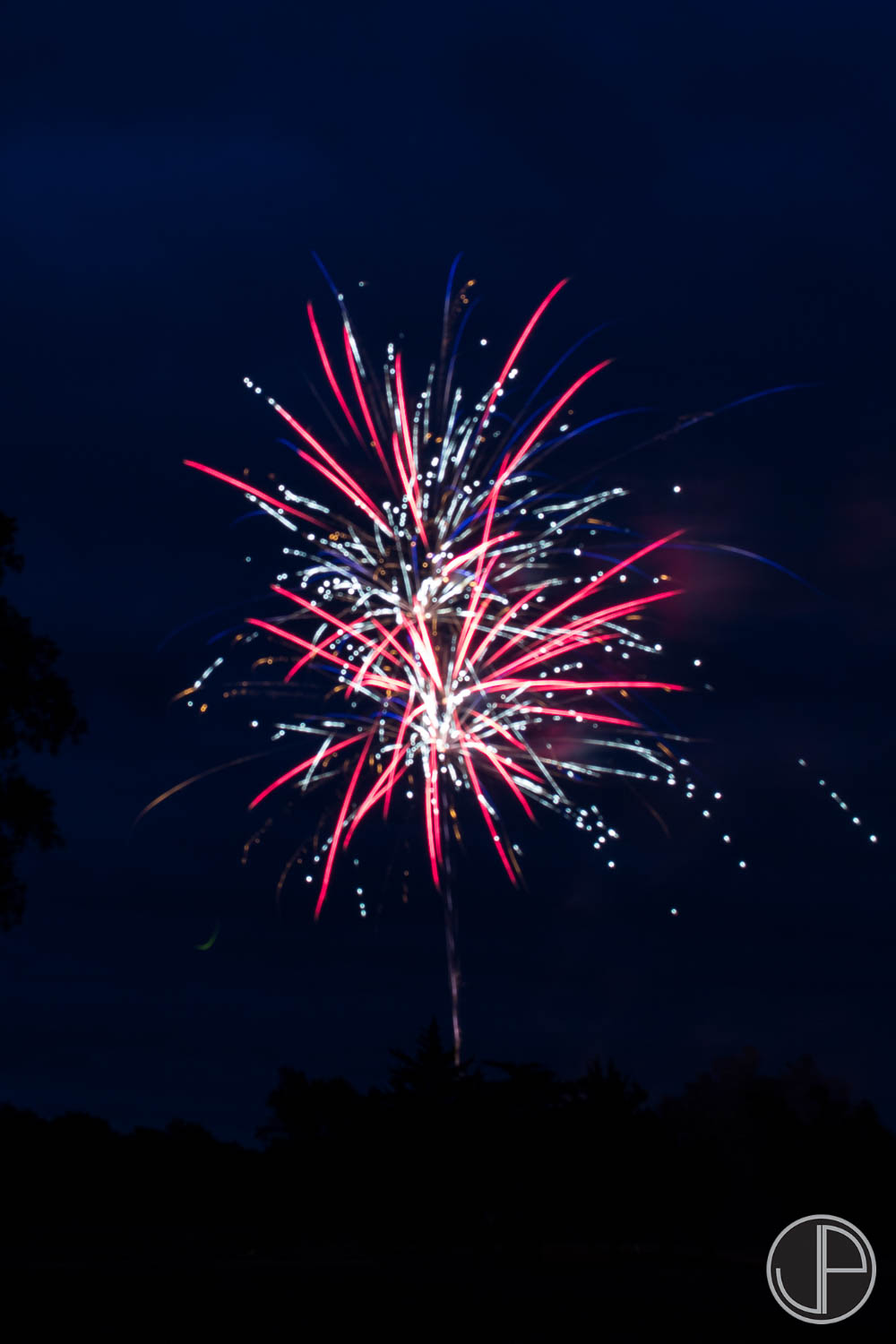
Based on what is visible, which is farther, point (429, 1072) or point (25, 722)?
point (429, 1072)

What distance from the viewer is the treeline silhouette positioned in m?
46.1

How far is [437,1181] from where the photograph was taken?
48562 mm

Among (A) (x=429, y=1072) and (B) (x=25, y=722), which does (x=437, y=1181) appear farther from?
(B) (x=25, y=722)

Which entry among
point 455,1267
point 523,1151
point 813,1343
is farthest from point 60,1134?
point 813,1343

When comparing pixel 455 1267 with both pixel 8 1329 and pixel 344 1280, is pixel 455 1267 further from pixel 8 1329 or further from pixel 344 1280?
pixel 8 1329

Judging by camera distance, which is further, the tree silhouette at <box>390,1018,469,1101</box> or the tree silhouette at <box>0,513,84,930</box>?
the tree silhouette at <box>390,1018,469,1101</box>

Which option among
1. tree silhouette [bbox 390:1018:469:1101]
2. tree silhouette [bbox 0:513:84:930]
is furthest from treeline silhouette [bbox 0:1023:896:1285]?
tree silhouette [bbox 0:513:84:930]

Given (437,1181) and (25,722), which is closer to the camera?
(25,722)

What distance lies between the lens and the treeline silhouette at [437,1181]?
46125 millimetres

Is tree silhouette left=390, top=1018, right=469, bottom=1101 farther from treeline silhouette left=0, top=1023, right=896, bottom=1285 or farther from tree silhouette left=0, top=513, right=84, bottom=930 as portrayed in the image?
tree silhouette left=0, top=513, right=84, bottom=930

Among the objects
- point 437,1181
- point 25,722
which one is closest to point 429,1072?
point 437,1181

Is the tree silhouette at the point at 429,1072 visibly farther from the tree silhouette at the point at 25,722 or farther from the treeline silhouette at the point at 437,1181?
the tree silhouette at the point at 25,722

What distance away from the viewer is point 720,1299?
28.7 m

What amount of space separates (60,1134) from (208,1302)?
137ft
